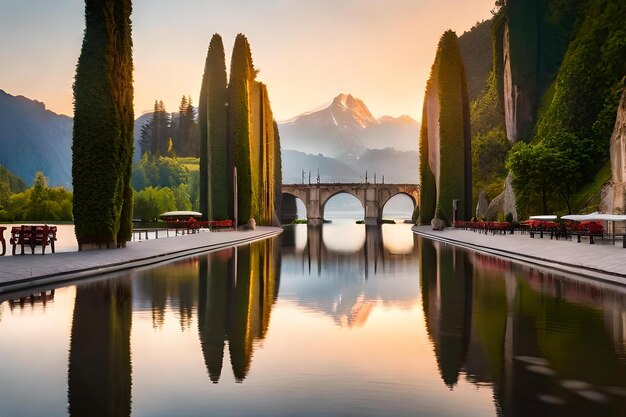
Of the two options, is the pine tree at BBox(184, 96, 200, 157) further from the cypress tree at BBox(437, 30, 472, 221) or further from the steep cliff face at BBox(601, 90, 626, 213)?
the steep cliff face at BBox(601, 90, 626, 213)

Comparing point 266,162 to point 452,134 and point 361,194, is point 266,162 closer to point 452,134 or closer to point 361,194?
point 452,134

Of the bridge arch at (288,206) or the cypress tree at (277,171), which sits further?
the bridge arch at (288,206)

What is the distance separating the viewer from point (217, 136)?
56250mm

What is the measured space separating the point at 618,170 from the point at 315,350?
3675 cm

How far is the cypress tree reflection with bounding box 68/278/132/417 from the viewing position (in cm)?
580

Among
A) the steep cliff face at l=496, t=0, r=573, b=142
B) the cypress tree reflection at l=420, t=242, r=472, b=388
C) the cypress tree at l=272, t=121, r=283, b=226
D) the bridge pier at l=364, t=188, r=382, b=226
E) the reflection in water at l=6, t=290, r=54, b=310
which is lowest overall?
the cypress tree reflection at l=420, t=242, r=472, b=388

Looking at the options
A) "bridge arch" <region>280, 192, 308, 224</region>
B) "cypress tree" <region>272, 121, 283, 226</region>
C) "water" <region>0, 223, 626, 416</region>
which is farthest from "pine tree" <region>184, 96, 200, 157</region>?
"water" <region>0, 223, 626, 416</region>

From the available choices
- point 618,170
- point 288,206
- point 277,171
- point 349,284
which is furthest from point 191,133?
point 349,284

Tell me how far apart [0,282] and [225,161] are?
4155cm

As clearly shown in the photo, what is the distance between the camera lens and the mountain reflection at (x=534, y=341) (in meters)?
6.05

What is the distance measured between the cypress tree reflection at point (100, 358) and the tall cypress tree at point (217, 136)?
42.6 m

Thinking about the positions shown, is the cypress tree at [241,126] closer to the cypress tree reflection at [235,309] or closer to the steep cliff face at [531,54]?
the steep cliff face at [531,54]

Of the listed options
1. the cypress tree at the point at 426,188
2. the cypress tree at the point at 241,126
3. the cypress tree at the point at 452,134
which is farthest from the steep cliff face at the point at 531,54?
the cypress tree at the point at 241,126

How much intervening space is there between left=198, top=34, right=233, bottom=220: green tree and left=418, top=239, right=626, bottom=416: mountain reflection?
4066cm
